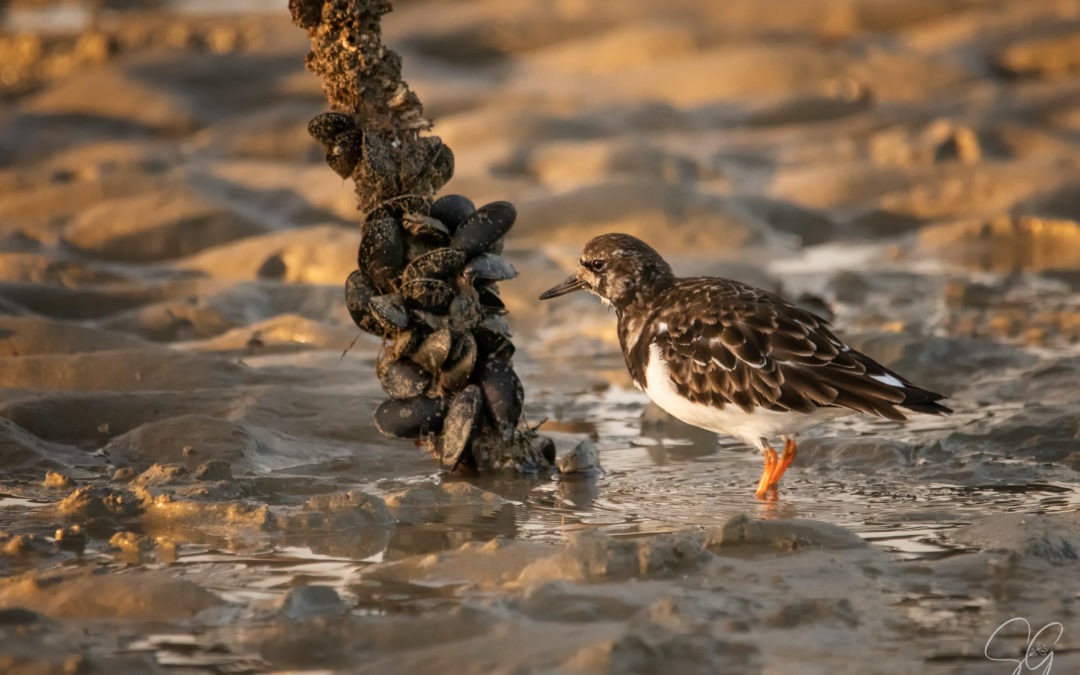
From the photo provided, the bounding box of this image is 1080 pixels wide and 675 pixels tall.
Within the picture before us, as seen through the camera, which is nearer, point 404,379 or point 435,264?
point 435,264

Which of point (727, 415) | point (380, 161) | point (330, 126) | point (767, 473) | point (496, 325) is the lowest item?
point (767, 473)

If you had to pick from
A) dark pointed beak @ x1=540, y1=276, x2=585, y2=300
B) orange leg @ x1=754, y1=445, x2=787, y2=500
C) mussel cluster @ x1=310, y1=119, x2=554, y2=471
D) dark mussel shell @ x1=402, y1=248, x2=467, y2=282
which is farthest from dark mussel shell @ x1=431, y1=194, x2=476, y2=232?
orange leg @ x1=754, y1=445, x2=787, y2=500

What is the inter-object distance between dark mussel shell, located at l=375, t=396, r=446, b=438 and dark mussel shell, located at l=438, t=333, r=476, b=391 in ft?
0.33

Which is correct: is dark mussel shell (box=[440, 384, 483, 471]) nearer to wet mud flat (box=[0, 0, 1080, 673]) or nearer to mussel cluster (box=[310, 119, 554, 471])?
mussel cluster (box=[310, 119, 554, 471])

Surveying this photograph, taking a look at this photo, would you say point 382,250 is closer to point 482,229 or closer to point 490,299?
point 482,229

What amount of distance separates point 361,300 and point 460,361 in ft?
1.37

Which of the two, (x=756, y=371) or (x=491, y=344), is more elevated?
(x=491, y=344)

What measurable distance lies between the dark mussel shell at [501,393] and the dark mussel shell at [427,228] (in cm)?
50

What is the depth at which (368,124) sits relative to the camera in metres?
4.48

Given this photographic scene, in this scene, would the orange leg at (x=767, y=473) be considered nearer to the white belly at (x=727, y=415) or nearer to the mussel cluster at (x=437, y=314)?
the white belly at (x=727, y=415)

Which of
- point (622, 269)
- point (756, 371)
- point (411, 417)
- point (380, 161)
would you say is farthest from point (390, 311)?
point (756, 371)

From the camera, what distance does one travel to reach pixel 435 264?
4.45 m

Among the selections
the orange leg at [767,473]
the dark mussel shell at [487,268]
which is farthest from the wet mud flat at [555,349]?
the dark mussel shell at [487,268]

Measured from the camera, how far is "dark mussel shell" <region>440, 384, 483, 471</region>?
450cm
